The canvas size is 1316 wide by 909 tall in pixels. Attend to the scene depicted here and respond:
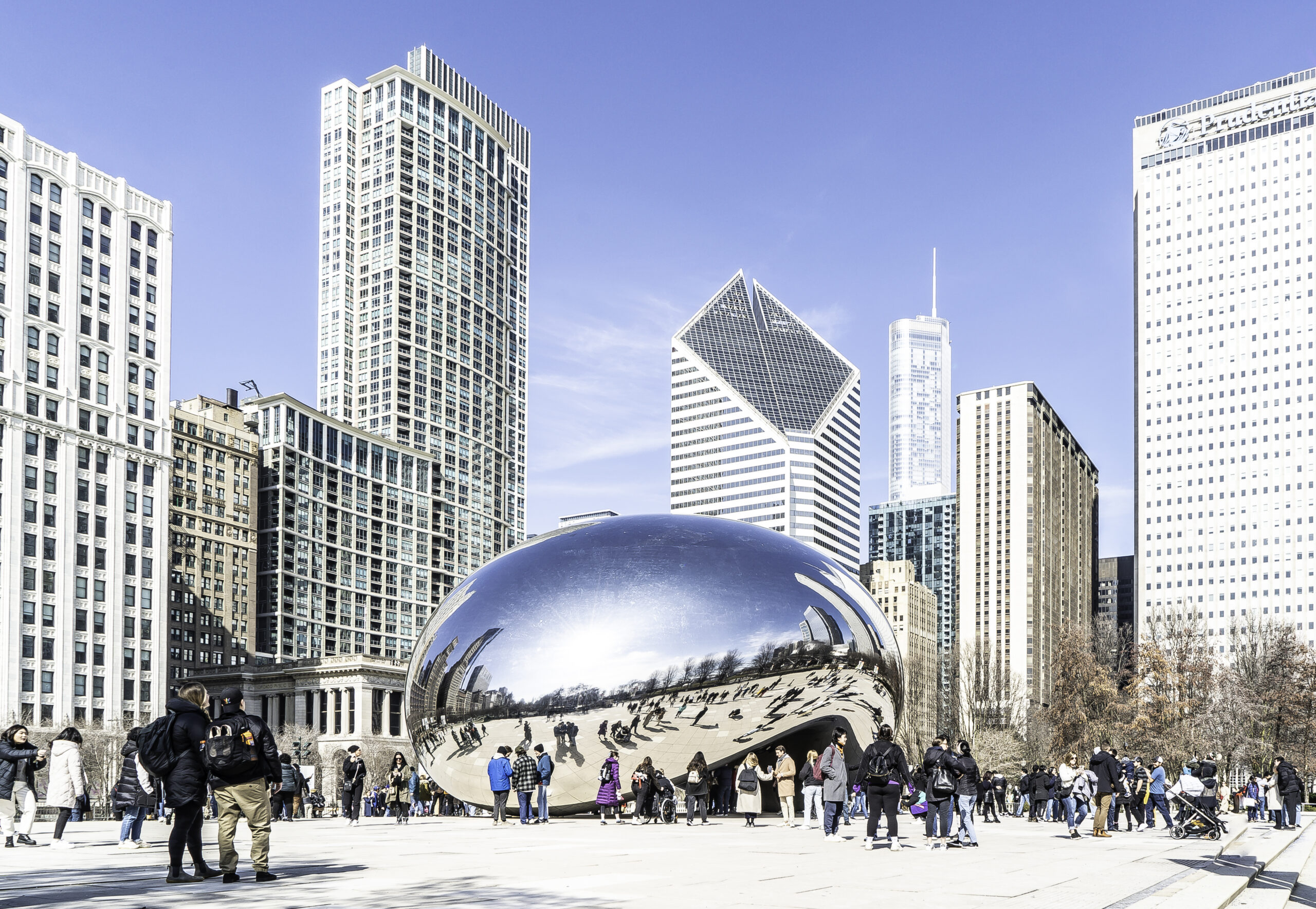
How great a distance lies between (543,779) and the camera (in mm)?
23812

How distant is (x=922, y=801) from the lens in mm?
19016

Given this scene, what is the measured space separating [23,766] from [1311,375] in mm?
187981

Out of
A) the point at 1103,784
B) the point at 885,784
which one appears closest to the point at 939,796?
the point at 885,784

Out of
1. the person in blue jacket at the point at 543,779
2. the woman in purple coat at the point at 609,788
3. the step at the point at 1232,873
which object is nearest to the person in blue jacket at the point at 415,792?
the person in blue jacket at the point at 543,779

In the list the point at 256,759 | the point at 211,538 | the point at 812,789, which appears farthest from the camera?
the point at 211,538

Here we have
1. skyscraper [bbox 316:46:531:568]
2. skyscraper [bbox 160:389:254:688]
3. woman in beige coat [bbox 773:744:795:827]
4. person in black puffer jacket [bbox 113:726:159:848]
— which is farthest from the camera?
skyscraper [bbox 316:46:531:568]

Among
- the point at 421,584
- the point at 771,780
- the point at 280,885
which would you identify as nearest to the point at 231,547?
the point at 421,584

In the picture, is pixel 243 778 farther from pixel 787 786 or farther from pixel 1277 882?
pixel 787 786

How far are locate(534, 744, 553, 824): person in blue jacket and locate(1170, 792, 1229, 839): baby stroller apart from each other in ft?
36.6

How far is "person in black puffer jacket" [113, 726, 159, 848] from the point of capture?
1728 centimetres

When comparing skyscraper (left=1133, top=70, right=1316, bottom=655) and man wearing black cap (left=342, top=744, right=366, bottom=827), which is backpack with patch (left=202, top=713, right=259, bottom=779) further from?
skyscraper (left=1133, top=70, right=1316, bottom=655)

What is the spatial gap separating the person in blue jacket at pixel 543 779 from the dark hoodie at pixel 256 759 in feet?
40.1

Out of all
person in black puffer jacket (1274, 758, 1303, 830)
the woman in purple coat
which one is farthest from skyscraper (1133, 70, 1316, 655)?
the woman in purple coat

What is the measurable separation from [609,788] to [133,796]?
30.0 ft
